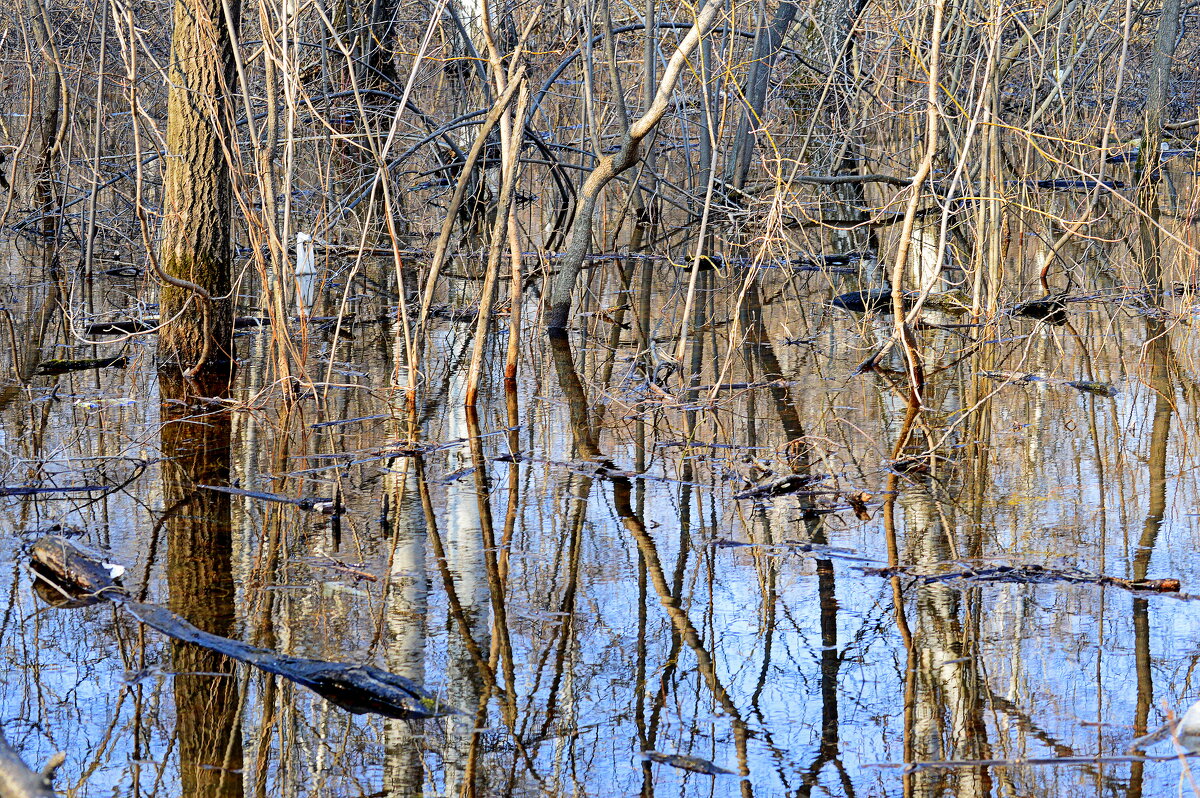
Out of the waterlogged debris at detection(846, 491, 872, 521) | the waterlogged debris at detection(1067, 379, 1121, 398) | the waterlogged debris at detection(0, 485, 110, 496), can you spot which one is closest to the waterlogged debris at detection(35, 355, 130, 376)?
the waterlogged debris at detection(0, 485, 110, 496)

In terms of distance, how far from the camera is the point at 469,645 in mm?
3998

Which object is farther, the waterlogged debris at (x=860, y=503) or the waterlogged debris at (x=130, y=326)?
the waterlogged debris at (x=130, y=326)

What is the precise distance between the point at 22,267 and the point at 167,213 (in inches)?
223

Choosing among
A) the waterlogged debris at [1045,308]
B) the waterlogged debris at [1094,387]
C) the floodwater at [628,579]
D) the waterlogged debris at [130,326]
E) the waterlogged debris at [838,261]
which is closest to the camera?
the floodwater at [628,579]

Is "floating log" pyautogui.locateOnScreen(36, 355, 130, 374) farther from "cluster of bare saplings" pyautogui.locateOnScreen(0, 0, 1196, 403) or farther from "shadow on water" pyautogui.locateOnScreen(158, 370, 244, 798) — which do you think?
"shadow on water" pyautogui.locateOnScreen(158, 370, 244, 798)

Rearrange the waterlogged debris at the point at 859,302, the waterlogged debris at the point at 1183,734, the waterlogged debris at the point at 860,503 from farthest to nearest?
the waterlogged debris at the point at 859,302
the waterlogged debris at the point at 860,503
the waterlogged debris at the point at 1183,734

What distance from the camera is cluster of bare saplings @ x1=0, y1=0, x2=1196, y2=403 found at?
681 centimetres

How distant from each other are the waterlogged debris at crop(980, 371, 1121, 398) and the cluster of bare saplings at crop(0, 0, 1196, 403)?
0.72m

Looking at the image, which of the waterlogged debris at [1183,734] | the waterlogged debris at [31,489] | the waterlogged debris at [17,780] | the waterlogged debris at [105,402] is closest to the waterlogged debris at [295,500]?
the waterlogged debris at [31,489]

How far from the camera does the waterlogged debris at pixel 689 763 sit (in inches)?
126

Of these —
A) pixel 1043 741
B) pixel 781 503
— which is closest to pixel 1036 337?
pixel 781 503

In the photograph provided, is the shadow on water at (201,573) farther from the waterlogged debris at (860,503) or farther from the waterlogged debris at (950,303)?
the waterlogged debris at (950,303)

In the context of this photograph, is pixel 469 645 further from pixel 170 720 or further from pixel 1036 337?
pixel 1036 337

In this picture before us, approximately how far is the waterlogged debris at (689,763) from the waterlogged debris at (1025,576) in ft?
4.93
